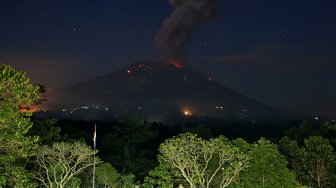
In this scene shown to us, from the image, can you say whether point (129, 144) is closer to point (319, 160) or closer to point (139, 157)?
point (139, 157)

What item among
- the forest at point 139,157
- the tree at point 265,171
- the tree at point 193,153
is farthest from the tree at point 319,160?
the tree at point 193,153

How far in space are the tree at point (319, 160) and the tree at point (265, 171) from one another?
10450mm

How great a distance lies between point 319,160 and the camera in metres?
42.7

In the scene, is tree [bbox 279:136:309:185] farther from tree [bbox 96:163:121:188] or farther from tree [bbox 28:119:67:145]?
tree [bbox 28:119:67:145]

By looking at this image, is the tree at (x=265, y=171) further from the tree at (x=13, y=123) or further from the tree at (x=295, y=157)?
the tree at (x=13, y=123)

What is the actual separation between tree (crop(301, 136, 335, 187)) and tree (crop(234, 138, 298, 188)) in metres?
10.5

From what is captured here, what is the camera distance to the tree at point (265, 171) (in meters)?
32.7

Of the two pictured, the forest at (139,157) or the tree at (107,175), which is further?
the tree at (107,175)

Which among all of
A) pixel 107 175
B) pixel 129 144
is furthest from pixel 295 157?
pixel 129 144

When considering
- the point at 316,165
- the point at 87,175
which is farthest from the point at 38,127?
the point at 316,165

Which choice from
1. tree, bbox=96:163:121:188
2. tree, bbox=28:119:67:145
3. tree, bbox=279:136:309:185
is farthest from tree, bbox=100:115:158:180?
tree, bbox=279:136:309:185

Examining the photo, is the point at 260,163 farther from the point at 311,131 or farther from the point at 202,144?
the point at 311,131

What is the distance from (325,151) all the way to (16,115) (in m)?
30.6

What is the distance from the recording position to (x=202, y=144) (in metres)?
30.1
